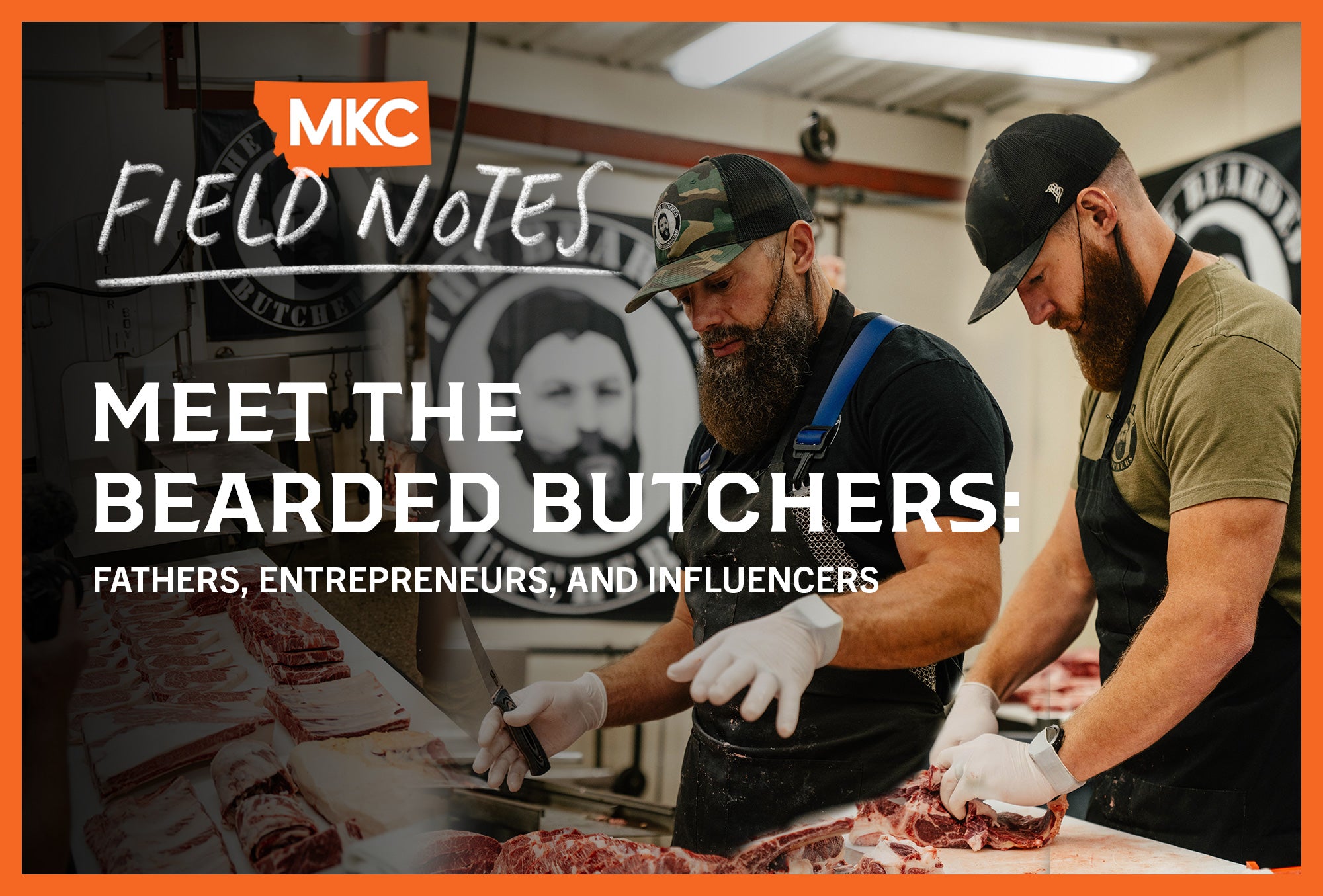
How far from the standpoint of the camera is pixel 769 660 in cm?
186

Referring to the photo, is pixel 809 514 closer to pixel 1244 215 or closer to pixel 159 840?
pixel 159 840

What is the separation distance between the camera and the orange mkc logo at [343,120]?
7.46 ft

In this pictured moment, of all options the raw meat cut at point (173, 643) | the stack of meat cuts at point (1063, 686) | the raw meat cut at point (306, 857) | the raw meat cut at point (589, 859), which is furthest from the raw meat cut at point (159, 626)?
the stack of meat cuts at point (1063, 686)

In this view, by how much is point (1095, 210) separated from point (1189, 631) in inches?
34.3

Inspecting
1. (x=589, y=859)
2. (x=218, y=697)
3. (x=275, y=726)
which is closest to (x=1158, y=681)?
(x=589, y=859)

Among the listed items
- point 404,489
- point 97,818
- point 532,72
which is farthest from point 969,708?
point 97,818

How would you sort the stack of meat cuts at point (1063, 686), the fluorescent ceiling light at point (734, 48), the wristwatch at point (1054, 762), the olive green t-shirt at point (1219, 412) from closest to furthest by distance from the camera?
1. the olive green t-shirt at point (1219, 412)
2. the wristwatch at point (1054, 762)
3. the fluorescent ceiling light at point (734, 48)
4. the stack of meat cuts at point (1063, 686)

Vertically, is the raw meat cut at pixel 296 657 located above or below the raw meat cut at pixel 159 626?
below

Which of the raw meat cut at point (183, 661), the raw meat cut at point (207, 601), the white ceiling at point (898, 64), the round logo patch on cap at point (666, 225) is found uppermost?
the white ceiling at point (898, 64)

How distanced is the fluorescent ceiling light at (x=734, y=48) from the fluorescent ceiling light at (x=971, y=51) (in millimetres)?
93

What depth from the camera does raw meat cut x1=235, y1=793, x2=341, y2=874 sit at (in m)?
2.08

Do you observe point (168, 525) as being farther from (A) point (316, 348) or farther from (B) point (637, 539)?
(B) point (637, 539)

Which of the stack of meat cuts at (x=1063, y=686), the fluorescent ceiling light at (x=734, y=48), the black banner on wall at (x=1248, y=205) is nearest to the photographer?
the fluorescent ceiling light at (x=734, y=48)

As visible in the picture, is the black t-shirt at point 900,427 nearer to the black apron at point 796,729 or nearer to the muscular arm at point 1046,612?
the black apron at point 796,729
